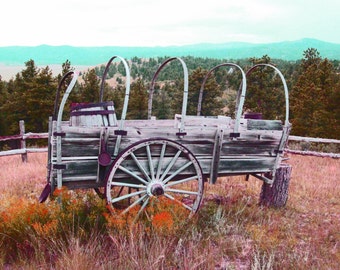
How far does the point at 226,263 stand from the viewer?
4039mm

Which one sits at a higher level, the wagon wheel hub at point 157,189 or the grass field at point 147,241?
the wagon wheel hub at point 157,189

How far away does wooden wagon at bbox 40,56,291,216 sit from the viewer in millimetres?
4637

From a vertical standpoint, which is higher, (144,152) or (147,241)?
(144,152)

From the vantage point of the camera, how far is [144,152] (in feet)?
16.4

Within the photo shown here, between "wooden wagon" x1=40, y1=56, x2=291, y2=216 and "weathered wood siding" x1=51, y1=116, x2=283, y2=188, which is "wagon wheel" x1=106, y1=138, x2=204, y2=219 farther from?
"weathered wood siding" x1=51, y1=116, x2=283, y2=188

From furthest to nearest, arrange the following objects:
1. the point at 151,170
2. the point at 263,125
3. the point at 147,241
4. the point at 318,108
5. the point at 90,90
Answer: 1. the point at 90,90
2. the point at 318,108
3. the point at 263,125
4. the point at 151,170
5. the point at 147,241

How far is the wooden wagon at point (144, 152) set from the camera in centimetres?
464

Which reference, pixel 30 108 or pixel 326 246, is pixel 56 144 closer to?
pixel 326 246

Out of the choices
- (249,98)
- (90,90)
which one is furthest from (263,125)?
(90,90)

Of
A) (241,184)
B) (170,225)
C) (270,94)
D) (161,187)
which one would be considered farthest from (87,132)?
(270,94)

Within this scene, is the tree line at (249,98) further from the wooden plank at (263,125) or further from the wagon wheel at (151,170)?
the wagon wheel at (151,170)

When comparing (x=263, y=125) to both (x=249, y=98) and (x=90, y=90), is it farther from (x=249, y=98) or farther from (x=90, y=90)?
(x=90, y=90)

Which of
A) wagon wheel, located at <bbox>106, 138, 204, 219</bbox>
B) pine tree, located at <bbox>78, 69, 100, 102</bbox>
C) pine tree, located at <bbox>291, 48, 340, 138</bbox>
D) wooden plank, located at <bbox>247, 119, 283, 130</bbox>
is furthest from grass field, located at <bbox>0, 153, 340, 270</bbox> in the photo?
pine tree, located at <bbox>78, 69, 100, 102</bbox>

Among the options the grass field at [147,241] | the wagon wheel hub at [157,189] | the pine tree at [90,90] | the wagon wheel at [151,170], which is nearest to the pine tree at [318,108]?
the pine tree at [90,90]
